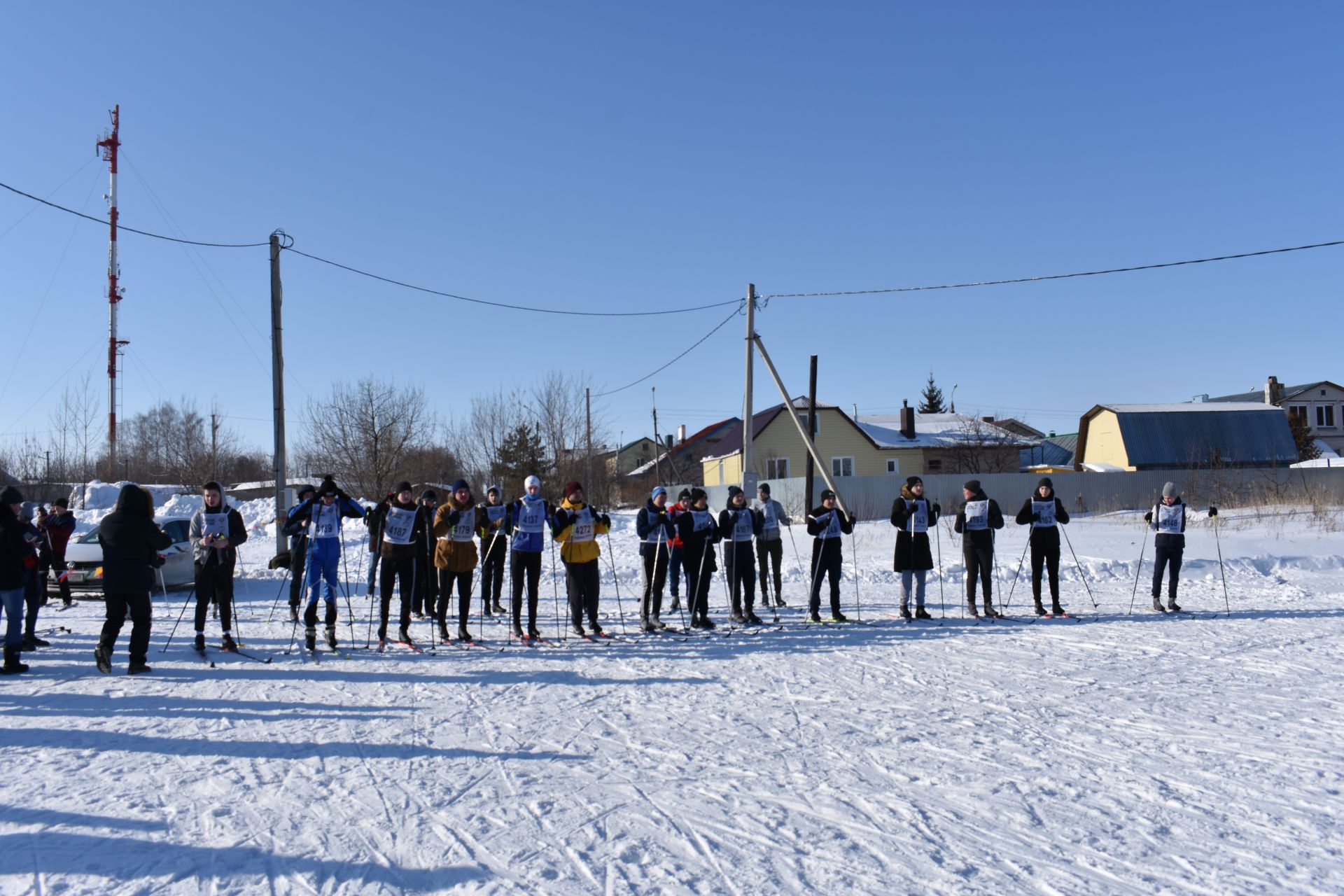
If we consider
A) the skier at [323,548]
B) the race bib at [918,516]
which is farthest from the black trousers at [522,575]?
the race bib at [918,516]

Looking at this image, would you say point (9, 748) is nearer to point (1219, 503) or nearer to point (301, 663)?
point (301, 663)

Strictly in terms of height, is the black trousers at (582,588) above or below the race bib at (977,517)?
below

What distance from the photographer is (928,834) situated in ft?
14.9

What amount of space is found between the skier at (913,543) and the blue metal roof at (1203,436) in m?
37.0

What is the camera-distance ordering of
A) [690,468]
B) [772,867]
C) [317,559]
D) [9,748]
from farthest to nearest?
[690,468], [317,559], [9,748], [772,867]

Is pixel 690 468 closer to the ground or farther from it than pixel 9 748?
farther from it

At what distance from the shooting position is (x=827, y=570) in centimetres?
1198

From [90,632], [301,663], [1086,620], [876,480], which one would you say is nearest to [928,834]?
[301,663]

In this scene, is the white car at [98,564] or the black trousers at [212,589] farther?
the white car at [98,564]

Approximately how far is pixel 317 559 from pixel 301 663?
3.92 feet

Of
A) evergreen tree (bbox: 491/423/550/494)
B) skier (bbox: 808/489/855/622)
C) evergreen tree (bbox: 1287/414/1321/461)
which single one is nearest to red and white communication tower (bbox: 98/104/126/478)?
evergreen tree (bbox: 491/423/550/494)

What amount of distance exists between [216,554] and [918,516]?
8.67 m

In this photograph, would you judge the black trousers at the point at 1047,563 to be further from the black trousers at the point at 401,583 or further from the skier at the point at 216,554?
the skier at the point at 216,554

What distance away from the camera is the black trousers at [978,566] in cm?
1226
